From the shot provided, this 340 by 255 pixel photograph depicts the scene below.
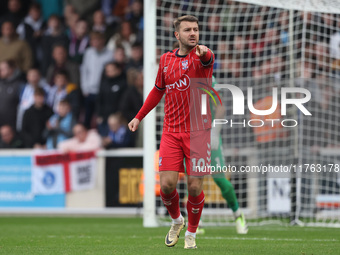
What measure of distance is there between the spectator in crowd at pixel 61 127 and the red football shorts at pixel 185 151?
26.4ft

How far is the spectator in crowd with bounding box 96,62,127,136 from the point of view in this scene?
48.4ft

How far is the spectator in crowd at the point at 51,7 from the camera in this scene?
18.0m

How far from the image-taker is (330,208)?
11.8 m

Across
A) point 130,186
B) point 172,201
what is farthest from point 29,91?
point 172,201

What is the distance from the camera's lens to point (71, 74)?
629 inches

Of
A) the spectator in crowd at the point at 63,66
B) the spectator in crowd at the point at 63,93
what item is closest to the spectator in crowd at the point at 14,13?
the spectator in crowd at the point at 63,66

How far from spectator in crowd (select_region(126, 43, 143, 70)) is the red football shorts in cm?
825

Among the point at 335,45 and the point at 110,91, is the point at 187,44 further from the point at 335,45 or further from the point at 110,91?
the point at 110,91

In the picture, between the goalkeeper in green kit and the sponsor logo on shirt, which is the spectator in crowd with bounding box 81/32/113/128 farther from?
the sponsor logo on shirt

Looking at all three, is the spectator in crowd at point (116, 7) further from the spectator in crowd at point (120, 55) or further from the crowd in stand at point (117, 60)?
the spectator in crowd at point (120, 55)

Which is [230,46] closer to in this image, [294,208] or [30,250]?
[294,208]

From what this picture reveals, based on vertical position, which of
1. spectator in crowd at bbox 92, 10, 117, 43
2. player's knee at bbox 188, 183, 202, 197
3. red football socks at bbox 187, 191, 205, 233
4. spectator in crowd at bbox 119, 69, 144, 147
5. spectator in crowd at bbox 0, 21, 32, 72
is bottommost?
red football socks at bbox 187, 191, 205, 233

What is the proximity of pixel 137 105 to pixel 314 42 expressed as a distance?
431 cm

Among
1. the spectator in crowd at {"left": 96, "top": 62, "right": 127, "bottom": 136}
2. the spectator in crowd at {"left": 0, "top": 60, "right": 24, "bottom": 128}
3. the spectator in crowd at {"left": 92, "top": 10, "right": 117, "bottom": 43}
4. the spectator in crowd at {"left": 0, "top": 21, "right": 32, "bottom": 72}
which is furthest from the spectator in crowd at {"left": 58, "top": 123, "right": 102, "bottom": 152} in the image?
the spectator in crowd at {"left": 0, "top": 21, "right": 32, "bottom": 72}
